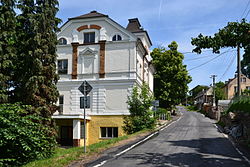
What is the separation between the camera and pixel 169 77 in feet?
147

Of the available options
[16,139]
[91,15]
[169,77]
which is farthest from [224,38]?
[169,77]

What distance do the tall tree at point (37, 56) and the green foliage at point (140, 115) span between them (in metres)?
7.58

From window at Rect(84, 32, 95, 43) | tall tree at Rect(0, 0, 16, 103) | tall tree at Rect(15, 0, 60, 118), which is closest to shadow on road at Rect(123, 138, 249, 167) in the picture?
tall tree at Rect(15, 0, 60, 118)

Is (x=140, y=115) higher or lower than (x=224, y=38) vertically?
lower

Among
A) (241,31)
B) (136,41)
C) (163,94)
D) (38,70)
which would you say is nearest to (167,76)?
(163,94)

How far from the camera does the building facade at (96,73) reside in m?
26.6

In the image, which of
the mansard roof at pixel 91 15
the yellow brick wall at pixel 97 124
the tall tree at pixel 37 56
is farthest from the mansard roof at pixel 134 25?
the tall tree at pixel 37 56

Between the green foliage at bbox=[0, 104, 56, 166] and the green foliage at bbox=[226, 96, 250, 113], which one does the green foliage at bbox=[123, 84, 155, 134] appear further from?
the green foliage at bbox=[0, 104, 56, 166]

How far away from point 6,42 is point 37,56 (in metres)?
1.90

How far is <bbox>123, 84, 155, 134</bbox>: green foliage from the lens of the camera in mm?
22602

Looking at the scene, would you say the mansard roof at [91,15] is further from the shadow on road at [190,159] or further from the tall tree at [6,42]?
the shadow on road at [190,159]

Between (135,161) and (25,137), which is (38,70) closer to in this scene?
(25,137)

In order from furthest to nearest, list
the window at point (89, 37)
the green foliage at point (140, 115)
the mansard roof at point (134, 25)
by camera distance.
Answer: the mansard roof at point (134, 25) < the window at point (89, 37) < the green foliage at point (140, 115)

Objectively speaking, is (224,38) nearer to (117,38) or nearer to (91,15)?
(117,38)
